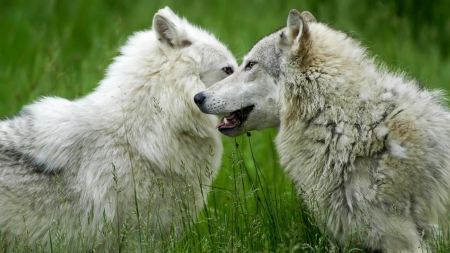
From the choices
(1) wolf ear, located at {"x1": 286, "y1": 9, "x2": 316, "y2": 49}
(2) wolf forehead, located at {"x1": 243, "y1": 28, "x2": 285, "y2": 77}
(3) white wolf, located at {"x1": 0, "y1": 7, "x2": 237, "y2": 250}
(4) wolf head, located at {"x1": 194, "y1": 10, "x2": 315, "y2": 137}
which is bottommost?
(3) white wolf, located at {"x1": 0, "y1": 7, "x2": 237, "y2": 250}

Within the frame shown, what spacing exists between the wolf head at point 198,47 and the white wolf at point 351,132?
0.50 metres

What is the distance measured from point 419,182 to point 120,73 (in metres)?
2.49

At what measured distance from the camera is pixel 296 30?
5000 millimetres

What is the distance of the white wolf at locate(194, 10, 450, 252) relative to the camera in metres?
4.49

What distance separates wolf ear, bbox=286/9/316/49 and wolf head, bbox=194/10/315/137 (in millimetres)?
67

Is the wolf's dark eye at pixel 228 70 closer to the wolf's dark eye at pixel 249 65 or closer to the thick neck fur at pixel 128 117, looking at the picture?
the thick neck fur at pixel 128 117

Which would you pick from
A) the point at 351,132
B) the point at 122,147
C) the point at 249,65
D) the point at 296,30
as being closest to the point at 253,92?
the point at 249,65

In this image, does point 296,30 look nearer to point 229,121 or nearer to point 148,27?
point 229,121

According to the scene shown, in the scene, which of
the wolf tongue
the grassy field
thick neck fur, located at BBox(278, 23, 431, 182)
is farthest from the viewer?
the grassy field

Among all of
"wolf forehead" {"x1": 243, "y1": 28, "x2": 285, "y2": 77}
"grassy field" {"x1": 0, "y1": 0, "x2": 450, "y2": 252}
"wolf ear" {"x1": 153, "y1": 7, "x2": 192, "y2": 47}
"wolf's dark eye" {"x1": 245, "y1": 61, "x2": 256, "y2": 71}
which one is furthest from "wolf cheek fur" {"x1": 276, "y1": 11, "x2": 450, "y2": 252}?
"grassy field" {"x1": 0, "y1": 0, "x2": 450, "y2": 252}

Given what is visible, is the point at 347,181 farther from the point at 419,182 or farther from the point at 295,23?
the point at 295,23

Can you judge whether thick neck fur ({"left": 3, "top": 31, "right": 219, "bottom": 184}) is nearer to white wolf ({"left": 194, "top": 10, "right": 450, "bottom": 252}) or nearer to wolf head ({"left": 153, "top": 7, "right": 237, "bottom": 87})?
wolf head ({"left": 153, "top": 7, "right": 237, "bottom": 87})

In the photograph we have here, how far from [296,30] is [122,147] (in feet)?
5.06

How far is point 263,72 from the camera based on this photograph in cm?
522
